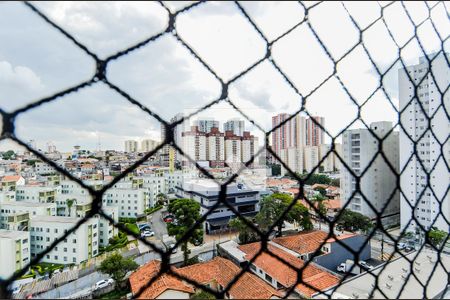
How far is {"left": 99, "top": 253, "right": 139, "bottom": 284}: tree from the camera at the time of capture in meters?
3.41

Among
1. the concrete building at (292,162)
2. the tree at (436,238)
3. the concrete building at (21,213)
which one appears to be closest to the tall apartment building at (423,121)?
the tree at (436,238)

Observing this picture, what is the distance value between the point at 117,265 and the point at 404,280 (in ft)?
11.8

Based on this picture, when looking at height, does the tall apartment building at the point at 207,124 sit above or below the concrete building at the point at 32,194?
above

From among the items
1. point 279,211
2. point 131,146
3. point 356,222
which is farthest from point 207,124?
point 356,222

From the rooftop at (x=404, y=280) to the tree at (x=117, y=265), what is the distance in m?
3.32

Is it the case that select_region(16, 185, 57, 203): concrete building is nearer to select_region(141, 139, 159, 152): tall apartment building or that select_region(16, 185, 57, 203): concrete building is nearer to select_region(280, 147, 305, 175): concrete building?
select_region(280, 147, 305, 175): concrete building

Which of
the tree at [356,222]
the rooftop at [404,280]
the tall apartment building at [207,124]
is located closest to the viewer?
the rooftop at [404,280]

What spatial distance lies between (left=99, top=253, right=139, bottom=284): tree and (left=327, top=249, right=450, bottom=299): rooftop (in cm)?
332

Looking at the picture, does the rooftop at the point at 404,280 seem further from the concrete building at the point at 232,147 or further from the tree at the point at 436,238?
the concrete building at the point at 232,147

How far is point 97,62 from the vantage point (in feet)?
0.94

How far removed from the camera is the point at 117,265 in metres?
3.53

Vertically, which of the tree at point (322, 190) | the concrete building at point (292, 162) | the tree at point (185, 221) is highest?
the concrete building at point (292, 162)

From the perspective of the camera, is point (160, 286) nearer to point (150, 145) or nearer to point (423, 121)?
point (150, 145)

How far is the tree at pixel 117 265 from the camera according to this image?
11.2ft
